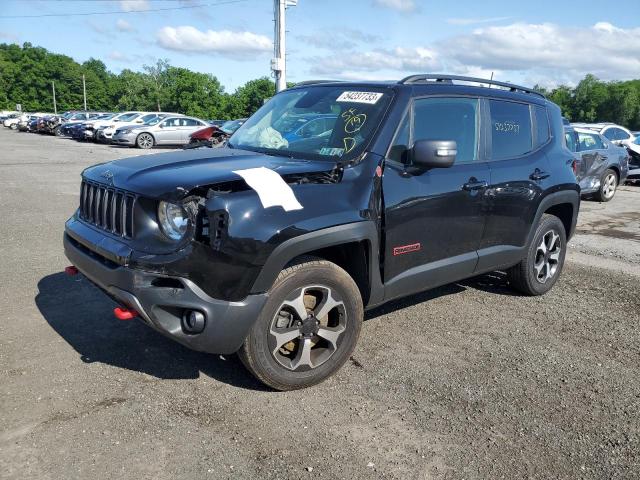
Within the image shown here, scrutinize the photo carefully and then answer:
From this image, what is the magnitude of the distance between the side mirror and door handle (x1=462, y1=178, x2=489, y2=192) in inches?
23.8

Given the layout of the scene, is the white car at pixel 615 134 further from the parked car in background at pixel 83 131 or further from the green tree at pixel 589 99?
the green tree at pixel 589 99

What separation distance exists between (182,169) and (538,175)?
3.24 metres

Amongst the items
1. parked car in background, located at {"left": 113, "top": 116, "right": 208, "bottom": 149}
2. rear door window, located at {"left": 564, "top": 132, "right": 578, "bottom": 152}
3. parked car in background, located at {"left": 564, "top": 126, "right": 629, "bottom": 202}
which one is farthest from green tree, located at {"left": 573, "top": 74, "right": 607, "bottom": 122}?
rear door window, located at {"left": 564, "top": 132, "right": 578, "bottom": 152}

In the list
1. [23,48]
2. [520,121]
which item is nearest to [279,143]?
[520,121]

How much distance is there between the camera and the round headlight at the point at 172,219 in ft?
10.4

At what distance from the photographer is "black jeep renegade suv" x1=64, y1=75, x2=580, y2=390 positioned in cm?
308

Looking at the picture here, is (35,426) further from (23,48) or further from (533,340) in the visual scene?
(23,48)

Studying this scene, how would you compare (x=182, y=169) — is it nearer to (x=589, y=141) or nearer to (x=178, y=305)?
(x=178, y=305)

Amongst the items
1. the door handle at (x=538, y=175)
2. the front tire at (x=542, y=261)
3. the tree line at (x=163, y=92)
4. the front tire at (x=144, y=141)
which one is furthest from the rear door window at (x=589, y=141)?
the tree line at (x=163, y=92)

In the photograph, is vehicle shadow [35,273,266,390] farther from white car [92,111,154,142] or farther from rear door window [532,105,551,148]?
white car [92,111,154,142]

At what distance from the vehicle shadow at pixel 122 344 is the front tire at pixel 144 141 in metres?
21.1

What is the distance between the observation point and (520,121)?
5.07 metres

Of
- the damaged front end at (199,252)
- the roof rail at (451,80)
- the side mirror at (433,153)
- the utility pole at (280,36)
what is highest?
the utility pole at (280,36)

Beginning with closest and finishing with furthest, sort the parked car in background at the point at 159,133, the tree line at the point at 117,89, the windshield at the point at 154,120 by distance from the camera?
the parked car in background at the point at 159,133, the windshield at the point at 154,120, the tree line at the point at 117,89
